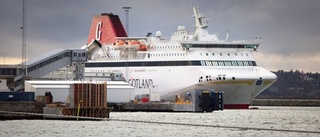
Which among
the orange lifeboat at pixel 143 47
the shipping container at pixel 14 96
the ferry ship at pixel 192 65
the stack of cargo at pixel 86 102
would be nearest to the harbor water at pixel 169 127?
the stack of cargo at pixel 86 102

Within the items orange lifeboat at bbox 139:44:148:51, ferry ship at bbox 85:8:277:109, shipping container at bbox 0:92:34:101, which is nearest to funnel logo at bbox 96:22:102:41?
ferry ship at bbox 85:8:277:109

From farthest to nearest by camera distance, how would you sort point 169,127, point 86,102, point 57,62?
point 57,62, point 86,102, point 169,127

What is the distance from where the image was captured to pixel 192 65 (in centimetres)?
11700

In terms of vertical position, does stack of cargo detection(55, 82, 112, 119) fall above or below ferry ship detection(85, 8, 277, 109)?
below

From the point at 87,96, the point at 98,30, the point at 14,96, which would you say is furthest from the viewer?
the point at 98,30

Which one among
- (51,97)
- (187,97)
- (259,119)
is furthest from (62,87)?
(259,119)

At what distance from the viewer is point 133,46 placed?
405 ft

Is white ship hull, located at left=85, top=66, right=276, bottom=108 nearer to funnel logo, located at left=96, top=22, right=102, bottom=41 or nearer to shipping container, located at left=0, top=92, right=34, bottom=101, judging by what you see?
funnel logo, located at left=96, top=22, right=102, bottom=41

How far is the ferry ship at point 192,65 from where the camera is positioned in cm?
11619

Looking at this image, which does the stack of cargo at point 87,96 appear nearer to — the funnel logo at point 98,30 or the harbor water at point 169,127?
the harbor water at point 169,127

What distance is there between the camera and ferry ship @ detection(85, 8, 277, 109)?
381 feet

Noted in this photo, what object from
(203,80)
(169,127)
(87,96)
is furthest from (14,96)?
(203,80)

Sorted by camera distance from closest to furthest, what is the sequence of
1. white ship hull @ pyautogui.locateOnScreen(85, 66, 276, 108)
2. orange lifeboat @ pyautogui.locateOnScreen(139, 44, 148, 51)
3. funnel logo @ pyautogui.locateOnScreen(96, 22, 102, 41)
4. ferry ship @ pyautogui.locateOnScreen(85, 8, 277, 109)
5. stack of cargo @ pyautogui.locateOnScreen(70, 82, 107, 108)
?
stack of cargo @ pyautogui.locateOnScreen(70, 82, 107, 108), white ship hull @ pyautogui.locateOnScreen(85, 66, 276, 108), ferry ship @ pyautogui.locateOnScreen(85, 8, 277, 109), orange lifeboat @ pyautogui.locateOnScreen(139, 44, 148, 51), funnel logo @ pyautogui.locateOnScreen(96, 22, 102, 41)

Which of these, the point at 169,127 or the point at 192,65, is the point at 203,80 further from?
the point at 169,127
